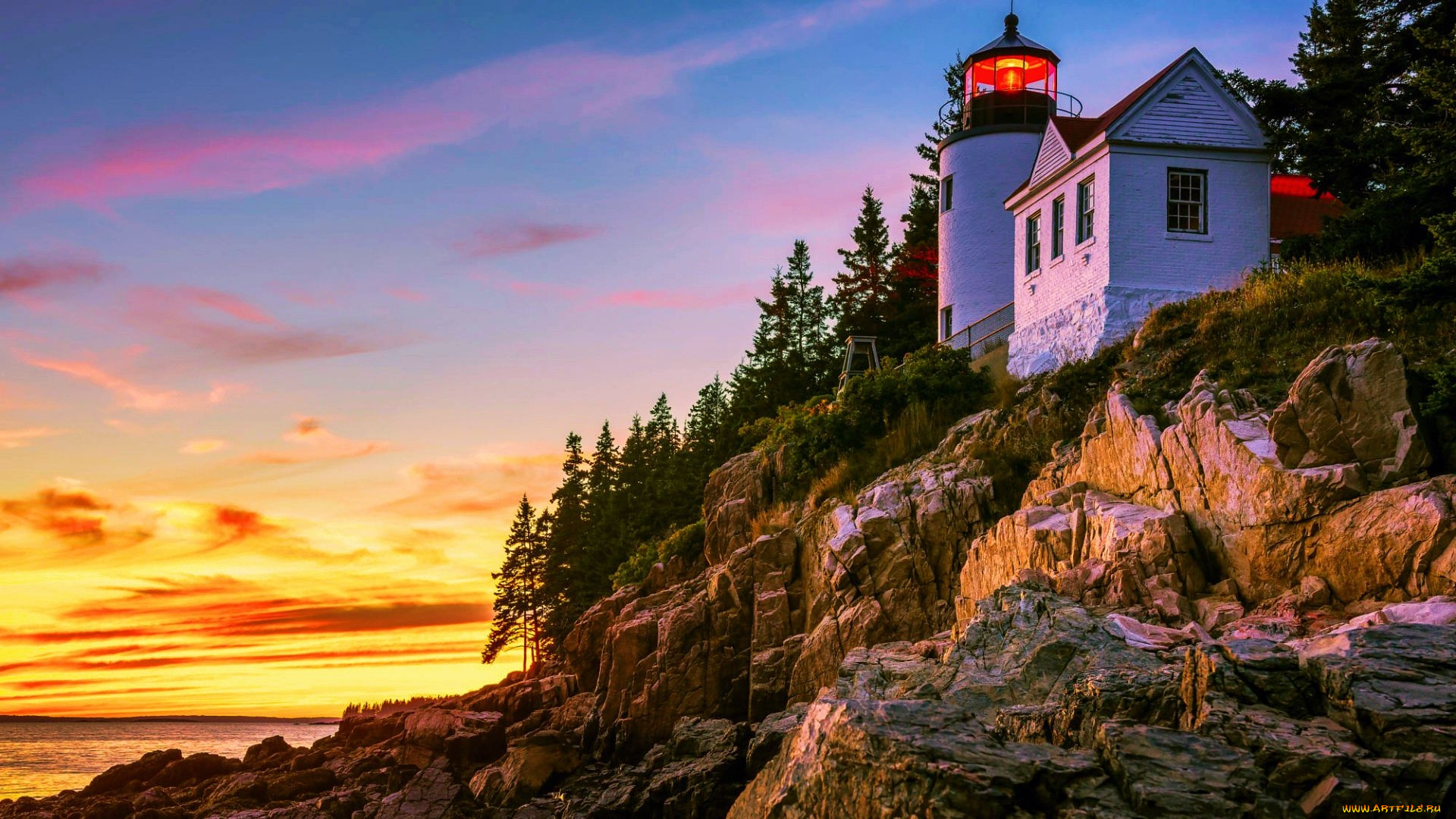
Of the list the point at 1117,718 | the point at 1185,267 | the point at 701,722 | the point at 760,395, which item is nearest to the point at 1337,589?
the point at 1117,718

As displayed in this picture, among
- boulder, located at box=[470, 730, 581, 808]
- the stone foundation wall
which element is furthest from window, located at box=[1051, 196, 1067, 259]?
boulder, located at box=[470, 730, 581, 808]

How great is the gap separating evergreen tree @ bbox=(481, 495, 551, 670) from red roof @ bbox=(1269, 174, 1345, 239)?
152 feet

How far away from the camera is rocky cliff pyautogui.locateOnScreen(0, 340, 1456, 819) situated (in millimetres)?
10820

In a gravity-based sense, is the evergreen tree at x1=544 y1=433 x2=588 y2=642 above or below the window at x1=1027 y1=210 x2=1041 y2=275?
below

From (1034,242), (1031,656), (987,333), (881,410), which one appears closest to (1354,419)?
(1031,656)

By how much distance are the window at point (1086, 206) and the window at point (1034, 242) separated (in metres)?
1.98

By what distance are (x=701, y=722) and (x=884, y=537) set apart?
530cm

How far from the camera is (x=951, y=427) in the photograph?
1142 inches

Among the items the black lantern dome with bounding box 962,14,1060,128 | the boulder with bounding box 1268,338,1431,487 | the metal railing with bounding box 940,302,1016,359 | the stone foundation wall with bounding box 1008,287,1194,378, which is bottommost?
the boulder with bounding box 1268,338,1431,487

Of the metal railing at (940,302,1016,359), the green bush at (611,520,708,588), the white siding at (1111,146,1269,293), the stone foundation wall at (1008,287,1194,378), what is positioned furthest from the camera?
the green bush at (611,520,708,588)

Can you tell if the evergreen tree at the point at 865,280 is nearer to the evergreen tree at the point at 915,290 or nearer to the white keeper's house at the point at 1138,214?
the evergreen tree at the point at 915,290

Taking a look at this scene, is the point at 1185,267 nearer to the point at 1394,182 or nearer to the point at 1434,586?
the point at 1394,182

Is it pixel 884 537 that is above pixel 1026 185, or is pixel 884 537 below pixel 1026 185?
below

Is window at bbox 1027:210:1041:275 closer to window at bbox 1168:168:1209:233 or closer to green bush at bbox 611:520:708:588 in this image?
window at bbox 1168:168:1209:233
